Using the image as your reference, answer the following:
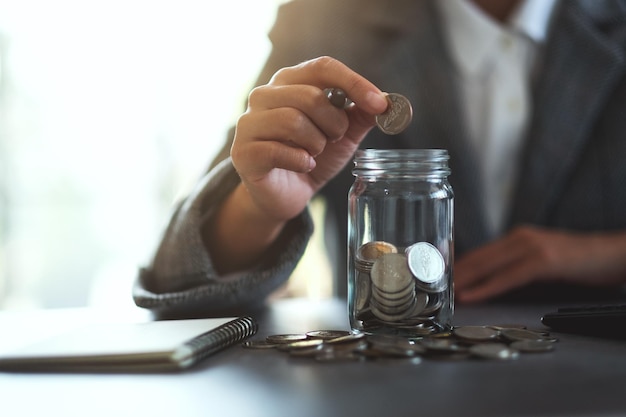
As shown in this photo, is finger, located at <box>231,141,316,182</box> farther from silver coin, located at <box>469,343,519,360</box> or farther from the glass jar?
silver coin, located at <box>469,343,519,360</box>

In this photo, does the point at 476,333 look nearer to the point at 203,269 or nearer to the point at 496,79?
the point at 203,269

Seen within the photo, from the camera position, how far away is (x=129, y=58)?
3482 mm

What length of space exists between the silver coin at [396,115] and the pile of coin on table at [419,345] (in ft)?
0.62

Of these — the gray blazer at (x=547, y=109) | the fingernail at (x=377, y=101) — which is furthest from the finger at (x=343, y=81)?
the gray blazer at (x=547, y=109)

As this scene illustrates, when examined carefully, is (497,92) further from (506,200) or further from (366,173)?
(366,173)

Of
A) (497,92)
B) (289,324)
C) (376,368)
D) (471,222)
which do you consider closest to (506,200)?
(471,222)

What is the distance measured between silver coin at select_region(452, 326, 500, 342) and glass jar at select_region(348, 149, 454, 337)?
1.2 inches

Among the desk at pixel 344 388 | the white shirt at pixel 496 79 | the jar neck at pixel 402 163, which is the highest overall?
the white shirt at pixel 496 79

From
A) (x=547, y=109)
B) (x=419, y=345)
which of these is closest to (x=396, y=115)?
(x=419, y=345)

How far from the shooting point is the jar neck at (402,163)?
708 mm

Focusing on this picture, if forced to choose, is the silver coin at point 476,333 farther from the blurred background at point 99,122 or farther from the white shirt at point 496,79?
the blurred background at point 99,122

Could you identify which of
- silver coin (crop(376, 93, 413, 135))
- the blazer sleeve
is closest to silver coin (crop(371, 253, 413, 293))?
silver coin (crop(376, 93, 413, 135))

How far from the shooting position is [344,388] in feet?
1.66

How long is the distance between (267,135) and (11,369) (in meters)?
0.31
